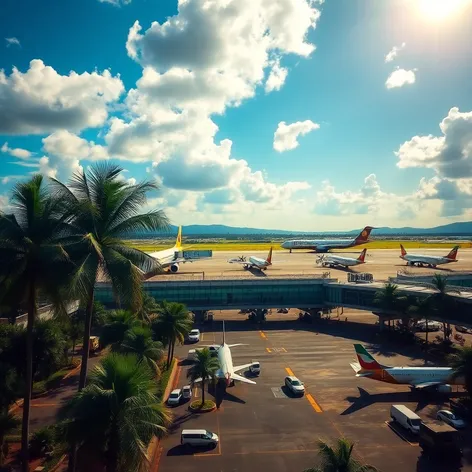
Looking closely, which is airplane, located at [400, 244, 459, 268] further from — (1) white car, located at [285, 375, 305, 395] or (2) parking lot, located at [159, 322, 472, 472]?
(1) white car, located at [285, 375, 305, 395]

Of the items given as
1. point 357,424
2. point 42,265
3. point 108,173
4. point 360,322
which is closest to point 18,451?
point 42,265

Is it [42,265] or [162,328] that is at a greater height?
[42,265]

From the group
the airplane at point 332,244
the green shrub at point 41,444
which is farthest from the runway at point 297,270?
the green shrub at point 41,444

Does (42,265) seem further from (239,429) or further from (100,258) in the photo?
(239,429)

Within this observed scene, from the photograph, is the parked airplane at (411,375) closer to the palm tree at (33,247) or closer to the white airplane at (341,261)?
the palm tree at (33,247)

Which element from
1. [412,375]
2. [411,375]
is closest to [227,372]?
[411,375]
